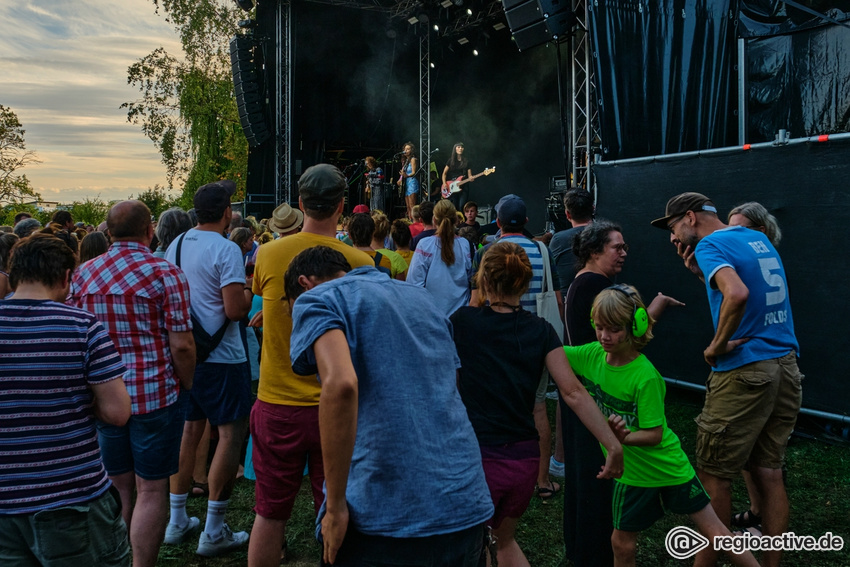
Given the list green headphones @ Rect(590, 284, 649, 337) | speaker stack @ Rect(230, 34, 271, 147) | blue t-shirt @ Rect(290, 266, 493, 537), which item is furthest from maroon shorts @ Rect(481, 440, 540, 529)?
Result: speaker stack @ Rect(230, 34, 271, 147)

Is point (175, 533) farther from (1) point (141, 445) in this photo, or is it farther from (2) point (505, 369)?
(2) point (505, 369)

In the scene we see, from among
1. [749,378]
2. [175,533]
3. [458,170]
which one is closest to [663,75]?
[749,378]

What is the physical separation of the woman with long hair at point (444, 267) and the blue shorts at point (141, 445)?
2081 mm

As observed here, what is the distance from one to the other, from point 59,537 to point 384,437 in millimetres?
1119

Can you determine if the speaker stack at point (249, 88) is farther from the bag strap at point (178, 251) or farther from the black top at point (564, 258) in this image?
the bag strap at point (178, 251)

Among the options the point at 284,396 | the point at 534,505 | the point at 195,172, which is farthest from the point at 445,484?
the point at 195,172

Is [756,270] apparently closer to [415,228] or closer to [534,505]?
[534,505]

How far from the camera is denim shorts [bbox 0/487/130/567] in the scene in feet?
6.22

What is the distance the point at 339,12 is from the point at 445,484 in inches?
542

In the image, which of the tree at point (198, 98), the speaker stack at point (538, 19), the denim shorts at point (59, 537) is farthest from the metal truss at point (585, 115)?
the tree at point (198, 98)

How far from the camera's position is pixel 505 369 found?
2.28 m

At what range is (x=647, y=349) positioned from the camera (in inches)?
231

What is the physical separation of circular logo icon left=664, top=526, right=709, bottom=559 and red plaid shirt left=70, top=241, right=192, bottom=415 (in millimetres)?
2554

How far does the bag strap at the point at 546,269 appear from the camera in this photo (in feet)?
13.3
